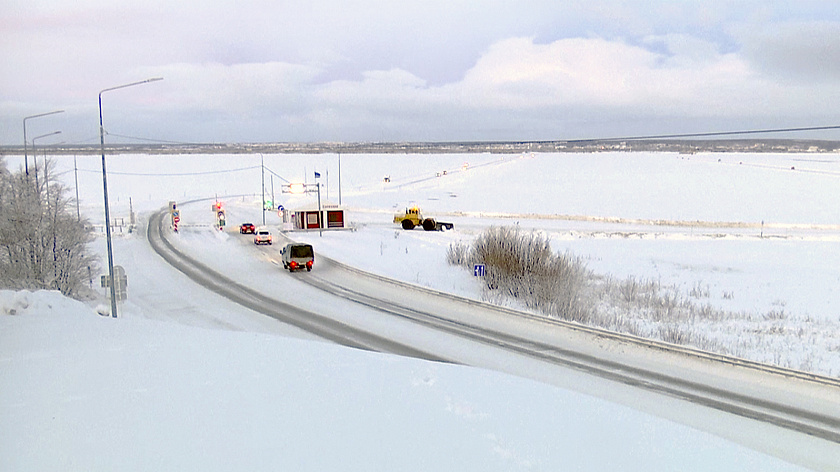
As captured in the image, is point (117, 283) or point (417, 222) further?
point (417, 222)

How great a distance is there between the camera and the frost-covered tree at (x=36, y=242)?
28266 mm

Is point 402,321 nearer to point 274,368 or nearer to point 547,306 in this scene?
point 547,306

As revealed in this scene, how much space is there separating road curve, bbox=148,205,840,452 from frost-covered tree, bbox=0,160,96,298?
856 cm

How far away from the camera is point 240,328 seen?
21.3 m

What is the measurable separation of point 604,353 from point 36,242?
29.5m

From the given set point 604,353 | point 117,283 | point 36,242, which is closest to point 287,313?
point 117,283

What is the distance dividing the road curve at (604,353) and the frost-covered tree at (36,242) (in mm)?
8563

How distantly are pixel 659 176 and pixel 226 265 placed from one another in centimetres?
11737

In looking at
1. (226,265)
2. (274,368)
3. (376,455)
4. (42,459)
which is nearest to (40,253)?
(226,265)

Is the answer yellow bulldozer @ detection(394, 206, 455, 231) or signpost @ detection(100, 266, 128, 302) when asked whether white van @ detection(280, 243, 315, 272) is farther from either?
yellow bulldozer @ detection(394, 206, 455, 231)

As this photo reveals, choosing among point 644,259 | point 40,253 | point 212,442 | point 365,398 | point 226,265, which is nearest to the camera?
point 212,442

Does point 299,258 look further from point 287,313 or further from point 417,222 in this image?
point 417,222

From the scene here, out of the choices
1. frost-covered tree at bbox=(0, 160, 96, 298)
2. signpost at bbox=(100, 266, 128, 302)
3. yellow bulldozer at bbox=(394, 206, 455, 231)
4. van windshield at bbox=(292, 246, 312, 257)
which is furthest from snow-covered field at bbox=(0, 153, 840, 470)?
yellow bulldozer at bbox=(394, 206, 455, 231)

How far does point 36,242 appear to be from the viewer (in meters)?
29.2
